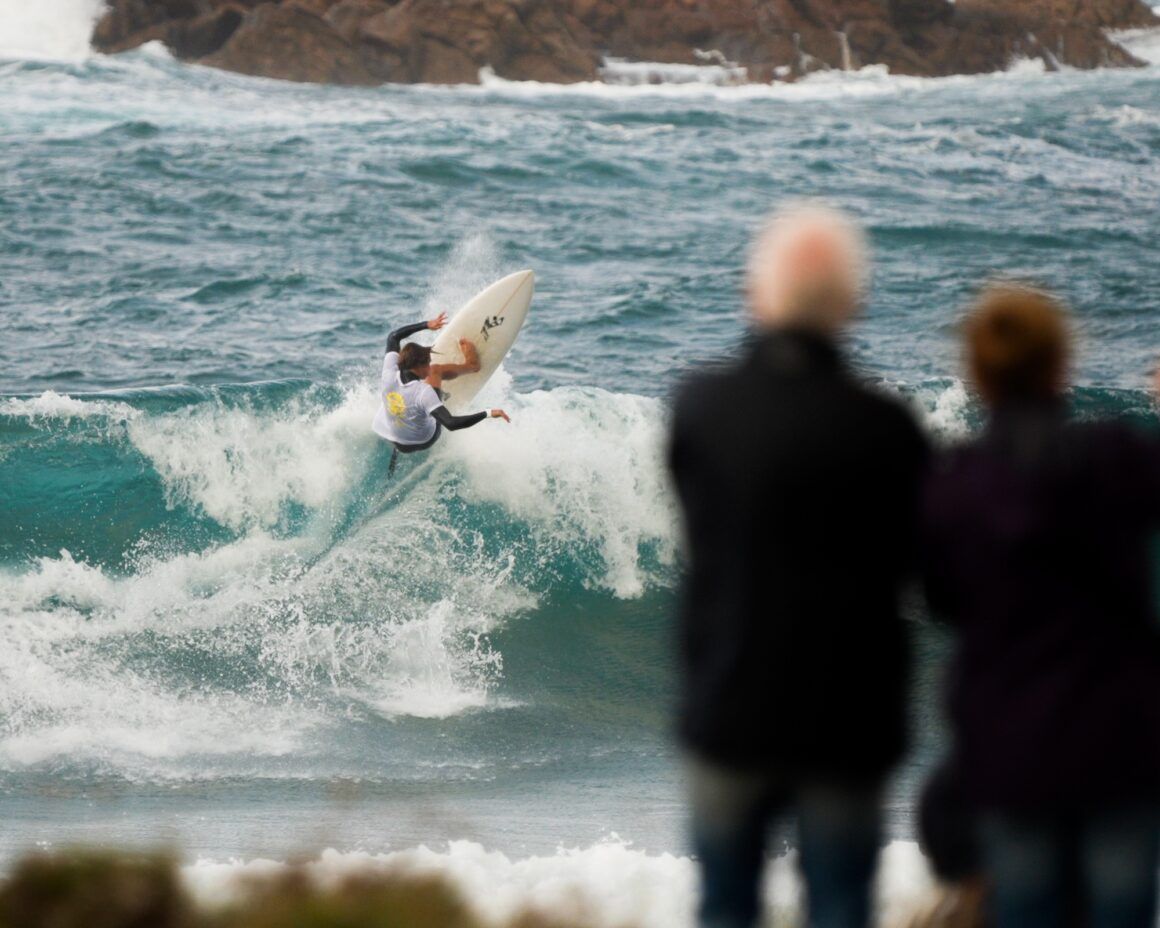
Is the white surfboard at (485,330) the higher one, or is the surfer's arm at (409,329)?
the surfer's arm at (409,329)

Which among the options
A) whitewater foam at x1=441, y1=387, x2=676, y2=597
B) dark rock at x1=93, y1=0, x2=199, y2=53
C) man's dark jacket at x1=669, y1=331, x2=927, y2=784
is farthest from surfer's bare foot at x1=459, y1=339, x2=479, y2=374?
dark rock at x1=93, y1=0, x2=199, y2=53

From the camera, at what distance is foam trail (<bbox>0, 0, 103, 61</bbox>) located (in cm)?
5153

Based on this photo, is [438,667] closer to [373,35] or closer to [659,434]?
[659,434]

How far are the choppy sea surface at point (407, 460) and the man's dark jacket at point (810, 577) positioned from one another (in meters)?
0.09

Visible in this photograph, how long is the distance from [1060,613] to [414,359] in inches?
406

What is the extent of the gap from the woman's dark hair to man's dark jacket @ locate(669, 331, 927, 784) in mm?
10020

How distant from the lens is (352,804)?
1030 centimetres

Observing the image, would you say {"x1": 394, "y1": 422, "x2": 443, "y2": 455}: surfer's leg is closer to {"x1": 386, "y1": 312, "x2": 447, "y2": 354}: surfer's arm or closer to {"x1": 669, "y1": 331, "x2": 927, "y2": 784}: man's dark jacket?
{"x1": 386, "y1": 312, "x2": 447, "y2": 354}: surfer's arm

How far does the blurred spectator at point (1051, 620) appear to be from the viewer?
2760mm

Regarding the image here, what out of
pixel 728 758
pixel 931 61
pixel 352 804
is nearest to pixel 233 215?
pixel 352 804

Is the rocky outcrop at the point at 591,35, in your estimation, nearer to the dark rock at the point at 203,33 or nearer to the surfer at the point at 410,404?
the dark rock at the point at 203,33

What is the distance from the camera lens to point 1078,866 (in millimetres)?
2877

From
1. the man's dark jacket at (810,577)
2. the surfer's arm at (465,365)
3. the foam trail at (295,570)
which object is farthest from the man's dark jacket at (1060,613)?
the surfer's arm at (465,365)

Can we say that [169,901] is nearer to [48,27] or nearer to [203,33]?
[203,33]
